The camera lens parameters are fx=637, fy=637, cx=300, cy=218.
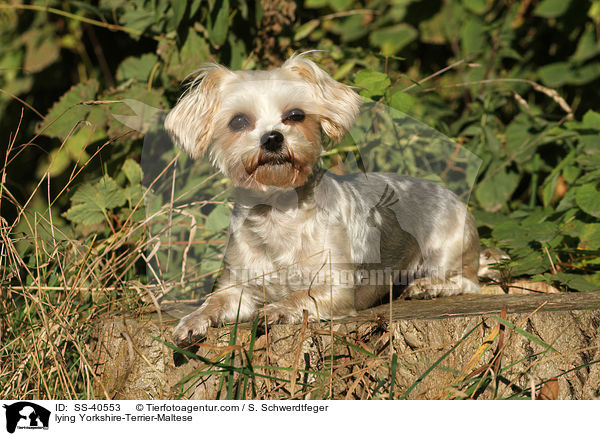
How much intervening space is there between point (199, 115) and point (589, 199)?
316cm

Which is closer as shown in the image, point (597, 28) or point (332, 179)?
point (332, 179)

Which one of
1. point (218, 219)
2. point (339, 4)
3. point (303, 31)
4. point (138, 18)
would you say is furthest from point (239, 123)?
point (339, 4)

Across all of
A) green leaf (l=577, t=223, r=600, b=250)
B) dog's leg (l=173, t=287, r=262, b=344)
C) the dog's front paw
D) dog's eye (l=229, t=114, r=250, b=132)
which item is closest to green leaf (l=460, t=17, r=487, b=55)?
green leaf (l=577, t=223, r=600, b=250)

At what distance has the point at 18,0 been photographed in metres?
6.41

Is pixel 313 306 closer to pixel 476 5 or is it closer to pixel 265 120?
pixel 265 120

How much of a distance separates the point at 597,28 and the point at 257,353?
218 inches

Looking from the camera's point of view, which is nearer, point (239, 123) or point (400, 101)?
point (239, 123)

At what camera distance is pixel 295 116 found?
382cm

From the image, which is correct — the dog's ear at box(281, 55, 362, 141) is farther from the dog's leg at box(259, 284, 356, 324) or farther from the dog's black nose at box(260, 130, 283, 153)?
the dog's leg at box(259, 284, 356, 324)

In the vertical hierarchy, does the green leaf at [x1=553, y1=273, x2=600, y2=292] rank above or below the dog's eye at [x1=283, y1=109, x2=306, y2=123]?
below

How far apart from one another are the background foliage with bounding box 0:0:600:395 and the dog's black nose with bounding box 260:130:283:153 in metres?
1.09
